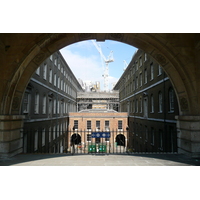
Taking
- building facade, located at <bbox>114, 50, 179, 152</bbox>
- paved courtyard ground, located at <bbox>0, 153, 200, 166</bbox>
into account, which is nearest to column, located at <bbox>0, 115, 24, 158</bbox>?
paved courtyard ground, located at <bbox>0, 153, 200, 166</bbox>

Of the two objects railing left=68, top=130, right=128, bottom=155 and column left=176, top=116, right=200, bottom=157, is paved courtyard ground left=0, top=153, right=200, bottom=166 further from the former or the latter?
railing left=68, top=130, right=128, bottom=155

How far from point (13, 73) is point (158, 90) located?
596 inches

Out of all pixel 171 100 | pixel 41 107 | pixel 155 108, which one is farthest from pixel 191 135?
pixel 41 107

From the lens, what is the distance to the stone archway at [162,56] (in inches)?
340

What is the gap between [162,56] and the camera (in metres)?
9.59

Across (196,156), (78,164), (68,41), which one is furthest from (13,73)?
(196,156)

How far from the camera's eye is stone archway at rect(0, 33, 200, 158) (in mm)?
8641

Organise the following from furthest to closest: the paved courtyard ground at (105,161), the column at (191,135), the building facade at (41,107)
→ 1. the building facade at (41,107)
2. the column at (191,135)
3. the paved courtyard ground at (105,161)

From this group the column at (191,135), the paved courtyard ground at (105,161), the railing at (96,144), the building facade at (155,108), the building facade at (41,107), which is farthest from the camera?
the building facade at (41,107)

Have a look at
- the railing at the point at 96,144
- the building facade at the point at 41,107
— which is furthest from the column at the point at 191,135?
the building facade at the point at 41,107

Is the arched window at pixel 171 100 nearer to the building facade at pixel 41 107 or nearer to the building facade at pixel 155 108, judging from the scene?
the building facade at pixel 155 108

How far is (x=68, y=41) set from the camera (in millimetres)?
9930

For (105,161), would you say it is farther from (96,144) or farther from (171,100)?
(96,144)

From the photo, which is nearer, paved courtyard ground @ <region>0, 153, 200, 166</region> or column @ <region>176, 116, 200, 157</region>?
paved courtyard ground @ <region>0, 153, 200, 166</region>
